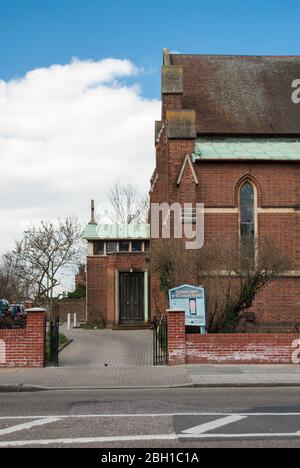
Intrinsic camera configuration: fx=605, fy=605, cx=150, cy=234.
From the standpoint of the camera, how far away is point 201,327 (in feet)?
61.0

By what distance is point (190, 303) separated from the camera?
18.4 metres

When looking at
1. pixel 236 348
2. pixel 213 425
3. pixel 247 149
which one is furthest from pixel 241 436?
pixel 247 149

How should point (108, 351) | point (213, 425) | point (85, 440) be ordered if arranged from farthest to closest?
point (108, 351), point (213, 425), point (85, 440)

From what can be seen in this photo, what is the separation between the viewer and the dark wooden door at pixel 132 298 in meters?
32.8

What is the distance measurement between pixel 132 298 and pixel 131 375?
17679 millimetres

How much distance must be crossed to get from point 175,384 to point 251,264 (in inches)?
255

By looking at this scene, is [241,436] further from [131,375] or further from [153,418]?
[131,375]

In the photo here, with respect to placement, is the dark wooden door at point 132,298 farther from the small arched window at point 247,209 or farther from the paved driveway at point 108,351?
the small arched window at point 247,209

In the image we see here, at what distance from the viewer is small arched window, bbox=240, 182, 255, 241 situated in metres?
26.7

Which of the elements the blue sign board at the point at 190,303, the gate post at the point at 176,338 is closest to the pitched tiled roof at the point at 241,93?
the blue sign board at the point at 190,303

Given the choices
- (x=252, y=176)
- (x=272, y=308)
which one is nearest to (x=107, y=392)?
(x=272, y=308)

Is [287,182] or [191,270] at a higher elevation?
[287,182]

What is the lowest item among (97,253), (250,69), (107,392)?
(107,392)

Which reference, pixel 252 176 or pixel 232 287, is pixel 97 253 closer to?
pixel 252 176
